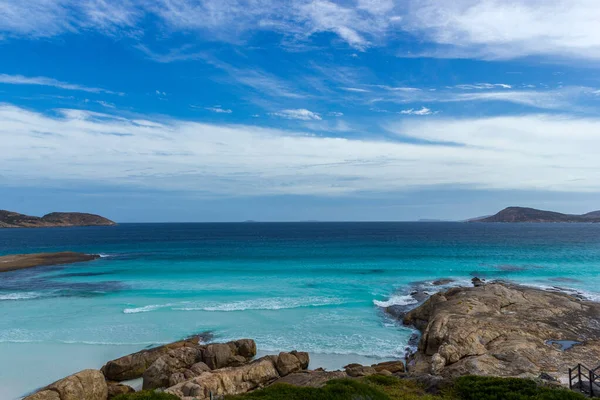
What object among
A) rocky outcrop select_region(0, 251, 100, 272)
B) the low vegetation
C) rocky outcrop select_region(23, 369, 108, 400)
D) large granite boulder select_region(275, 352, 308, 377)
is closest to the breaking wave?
large granite boulder select_region(275, 352, 308, 377)

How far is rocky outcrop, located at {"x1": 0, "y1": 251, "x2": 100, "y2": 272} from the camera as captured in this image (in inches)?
2463

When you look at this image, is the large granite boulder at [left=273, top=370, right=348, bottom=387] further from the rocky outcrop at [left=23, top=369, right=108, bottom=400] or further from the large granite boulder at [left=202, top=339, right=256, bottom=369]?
the rocky outcrop at [left=23, top=369, right=108, bottom=400]

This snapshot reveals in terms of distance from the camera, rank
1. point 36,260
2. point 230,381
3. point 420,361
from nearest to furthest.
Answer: point 230,381 → point 420,361 → point 36,260

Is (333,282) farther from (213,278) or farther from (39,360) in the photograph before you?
(39,360)

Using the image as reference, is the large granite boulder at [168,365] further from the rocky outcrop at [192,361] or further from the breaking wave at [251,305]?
the breaking wave at [251,305]

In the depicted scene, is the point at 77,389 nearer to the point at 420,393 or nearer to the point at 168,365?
the point at 168,365

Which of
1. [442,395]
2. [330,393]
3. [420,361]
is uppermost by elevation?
[330,393]

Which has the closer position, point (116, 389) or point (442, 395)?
point (442, 395)

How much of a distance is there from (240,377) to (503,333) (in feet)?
56.5

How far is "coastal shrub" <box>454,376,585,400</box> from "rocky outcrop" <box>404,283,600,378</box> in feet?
11.1

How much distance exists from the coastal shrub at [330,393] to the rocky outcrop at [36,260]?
213ft

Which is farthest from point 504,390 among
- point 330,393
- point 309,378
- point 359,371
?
point 309,378

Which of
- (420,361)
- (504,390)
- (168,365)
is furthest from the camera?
(420,361)

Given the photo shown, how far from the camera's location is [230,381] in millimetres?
18438
